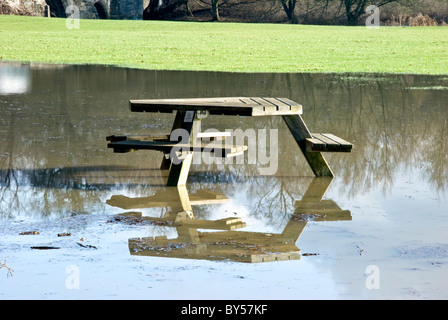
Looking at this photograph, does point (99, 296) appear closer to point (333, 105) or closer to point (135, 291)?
point (135, 291)

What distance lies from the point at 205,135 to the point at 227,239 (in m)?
2.95

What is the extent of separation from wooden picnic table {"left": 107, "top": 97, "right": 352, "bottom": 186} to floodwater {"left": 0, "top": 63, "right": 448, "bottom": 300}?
0.20 m

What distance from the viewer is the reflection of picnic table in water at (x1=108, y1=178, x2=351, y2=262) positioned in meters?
5.43

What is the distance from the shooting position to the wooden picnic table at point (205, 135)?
25.2ft

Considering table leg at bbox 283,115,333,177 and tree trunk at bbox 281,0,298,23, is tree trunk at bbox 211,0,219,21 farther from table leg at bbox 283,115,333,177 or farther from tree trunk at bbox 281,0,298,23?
table leg at bbox 283,115,333,177

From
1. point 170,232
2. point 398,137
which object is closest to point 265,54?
point 398,137

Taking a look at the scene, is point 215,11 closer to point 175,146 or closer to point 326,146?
point 326,146

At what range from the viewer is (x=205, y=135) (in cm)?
866

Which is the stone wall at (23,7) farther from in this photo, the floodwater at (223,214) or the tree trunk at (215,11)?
the floodwater at (223,214)

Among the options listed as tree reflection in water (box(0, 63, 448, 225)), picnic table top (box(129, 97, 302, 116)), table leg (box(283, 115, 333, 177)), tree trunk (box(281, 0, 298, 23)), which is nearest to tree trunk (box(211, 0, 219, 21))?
tree trunk (box(281, 0, 298, 23))

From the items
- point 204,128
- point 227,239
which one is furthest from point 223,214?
point 204,128

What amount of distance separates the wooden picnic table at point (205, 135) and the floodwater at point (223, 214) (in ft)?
0.65

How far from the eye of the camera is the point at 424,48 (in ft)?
97.7

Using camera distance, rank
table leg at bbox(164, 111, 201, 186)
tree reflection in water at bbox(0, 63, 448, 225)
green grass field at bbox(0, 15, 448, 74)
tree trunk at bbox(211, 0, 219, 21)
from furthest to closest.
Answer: tree trunk at bbox(211, 0, 219, 21), green grass field at bbox(0, 15, 448, 74), table leg at bbox(164, 111, 201, 186), tree reflection in water at bbox(0, 63, 448, 225)
